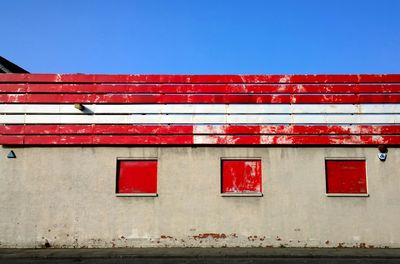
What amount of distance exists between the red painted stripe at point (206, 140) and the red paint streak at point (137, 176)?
76 cm

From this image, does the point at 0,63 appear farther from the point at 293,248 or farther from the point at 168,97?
the point at 293,248

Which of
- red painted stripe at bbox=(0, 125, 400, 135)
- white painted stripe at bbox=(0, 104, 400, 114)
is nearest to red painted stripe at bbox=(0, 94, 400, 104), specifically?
white painted stripe at bbox=(0, 104, 400, 114)

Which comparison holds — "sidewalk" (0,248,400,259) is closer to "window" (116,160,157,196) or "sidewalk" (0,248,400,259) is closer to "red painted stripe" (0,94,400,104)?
"window" (116,160,157,196)

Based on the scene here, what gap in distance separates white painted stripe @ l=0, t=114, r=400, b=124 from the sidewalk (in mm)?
4353

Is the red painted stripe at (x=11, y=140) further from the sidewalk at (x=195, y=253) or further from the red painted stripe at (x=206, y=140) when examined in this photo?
the sidewalk at (x=195, y=253)

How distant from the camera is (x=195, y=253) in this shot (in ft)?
47.6

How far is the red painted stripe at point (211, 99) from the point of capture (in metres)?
16.6

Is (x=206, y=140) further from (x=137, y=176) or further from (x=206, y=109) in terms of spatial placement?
(x=137, y=176)

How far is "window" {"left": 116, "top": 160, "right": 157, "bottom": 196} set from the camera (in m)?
16.4

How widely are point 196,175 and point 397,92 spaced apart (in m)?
7.70

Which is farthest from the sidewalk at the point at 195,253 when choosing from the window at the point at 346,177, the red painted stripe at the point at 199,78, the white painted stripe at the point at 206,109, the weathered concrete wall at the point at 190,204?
the red painted stripe at the point at 199,78

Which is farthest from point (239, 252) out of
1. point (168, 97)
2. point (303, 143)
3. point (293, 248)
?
point (168, 97)

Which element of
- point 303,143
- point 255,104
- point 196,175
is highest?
point 255,104

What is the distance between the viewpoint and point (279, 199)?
16.1 metres
